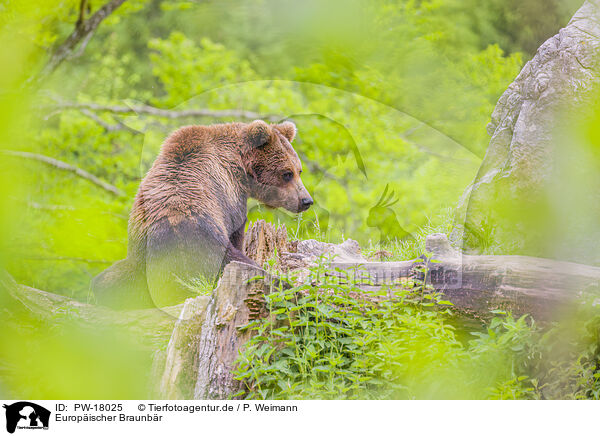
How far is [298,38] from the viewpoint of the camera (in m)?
3.20

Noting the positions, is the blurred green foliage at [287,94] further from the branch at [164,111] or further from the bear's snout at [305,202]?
the bear's snout at [305,202]

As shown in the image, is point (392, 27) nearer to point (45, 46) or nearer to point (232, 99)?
point (232, 99)

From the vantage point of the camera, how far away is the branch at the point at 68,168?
3119 mm

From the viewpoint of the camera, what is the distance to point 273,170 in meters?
3.06

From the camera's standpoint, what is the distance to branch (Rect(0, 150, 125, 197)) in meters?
3.12

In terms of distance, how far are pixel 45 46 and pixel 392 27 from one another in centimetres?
222

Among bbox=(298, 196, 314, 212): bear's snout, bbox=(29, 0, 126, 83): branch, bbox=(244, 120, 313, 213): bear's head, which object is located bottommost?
bbox=(298, 196, 314, 212): bear's snout

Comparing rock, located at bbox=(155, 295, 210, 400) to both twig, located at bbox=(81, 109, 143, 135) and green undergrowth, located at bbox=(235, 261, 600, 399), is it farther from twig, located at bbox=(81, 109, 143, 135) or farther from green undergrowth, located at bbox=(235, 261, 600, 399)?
twig, located at bbox=(81, 109, 143, 135)

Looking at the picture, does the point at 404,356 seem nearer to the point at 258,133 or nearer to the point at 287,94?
the point at 258,133

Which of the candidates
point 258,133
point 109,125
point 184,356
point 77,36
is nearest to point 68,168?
point 109,125

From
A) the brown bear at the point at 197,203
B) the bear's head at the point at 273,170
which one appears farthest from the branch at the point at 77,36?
the bear's head at the point at 273,170

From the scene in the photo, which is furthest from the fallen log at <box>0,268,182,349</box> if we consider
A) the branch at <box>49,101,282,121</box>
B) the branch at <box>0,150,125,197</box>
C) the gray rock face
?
the gray rock face

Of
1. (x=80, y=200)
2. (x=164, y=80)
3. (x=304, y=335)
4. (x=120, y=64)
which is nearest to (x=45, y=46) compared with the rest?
(x=120, y=64)
